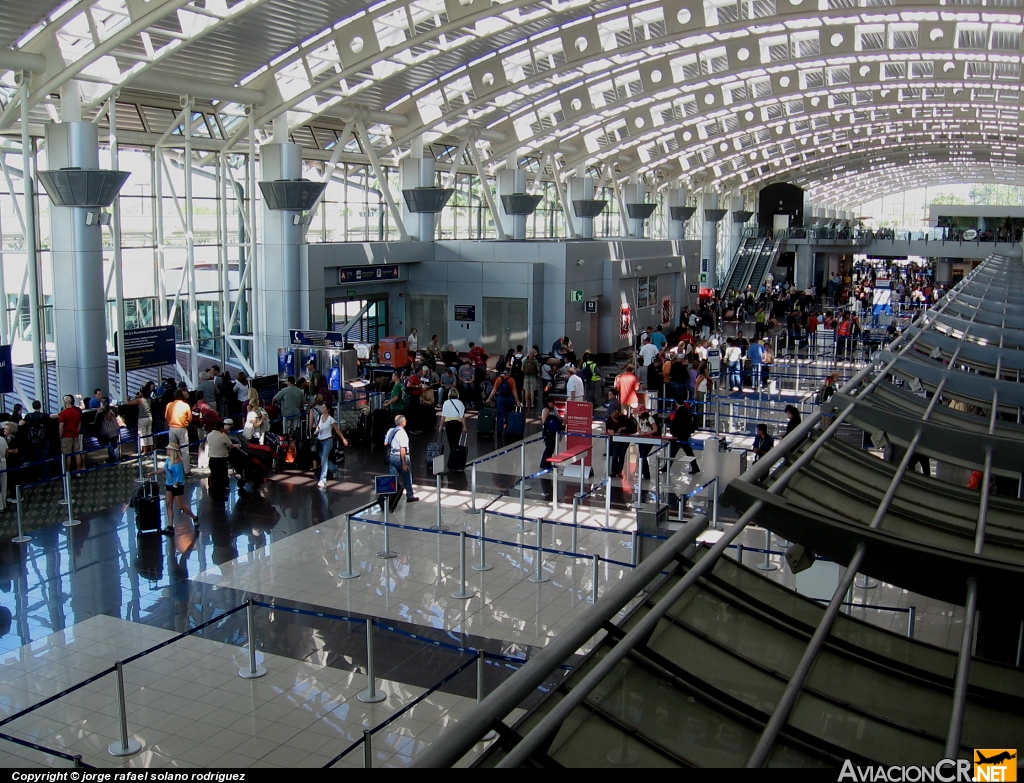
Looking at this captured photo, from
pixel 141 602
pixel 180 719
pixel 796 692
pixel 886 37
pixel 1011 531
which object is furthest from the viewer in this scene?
pixel 886 37

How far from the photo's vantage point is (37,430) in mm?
15359

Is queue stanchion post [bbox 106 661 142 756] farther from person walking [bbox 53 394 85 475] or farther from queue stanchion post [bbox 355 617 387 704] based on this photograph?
person walking [bbox 53 394 85 475]

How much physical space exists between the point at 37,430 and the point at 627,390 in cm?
1006

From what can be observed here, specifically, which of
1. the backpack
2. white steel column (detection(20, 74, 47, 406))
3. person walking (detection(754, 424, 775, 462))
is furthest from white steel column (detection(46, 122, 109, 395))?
person walking (detection(754, 424, 775, 462))

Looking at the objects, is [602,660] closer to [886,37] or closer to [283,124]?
[283,124]

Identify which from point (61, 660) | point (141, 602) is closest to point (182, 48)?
point (141, 602)

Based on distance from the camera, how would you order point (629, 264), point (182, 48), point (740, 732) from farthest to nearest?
point (629, 264), point (182, 48), point (740, 732)

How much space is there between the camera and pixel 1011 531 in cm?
360

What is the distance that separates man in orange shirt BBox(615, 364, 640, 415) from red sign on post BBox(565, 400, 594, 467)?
298 cm

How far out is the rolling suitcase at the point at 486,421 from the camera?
19.4 m

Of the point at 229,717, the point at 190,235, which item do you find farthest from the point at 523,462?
the point at 190,235

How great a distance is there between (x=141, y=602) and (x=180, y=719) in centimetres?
301

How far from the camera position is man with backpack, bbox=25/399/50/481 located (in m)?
15.3

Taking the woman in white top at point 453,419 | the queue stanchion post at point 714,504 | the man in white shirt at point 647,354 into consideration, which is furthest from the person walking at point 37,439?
the man in white shirt at point 647,354
